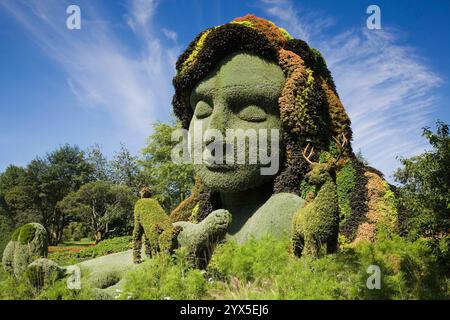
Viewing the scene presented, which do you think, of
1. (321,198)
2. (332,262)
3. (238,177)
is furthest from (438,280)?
(238,177)

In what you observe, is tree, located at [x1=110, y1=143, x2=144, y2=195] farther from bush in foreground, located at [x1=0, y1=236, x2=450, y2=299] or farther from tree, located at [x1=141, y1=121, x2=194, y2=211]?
bush in foreground, located at [x1=0, y1=236, x2=450, y2=299]

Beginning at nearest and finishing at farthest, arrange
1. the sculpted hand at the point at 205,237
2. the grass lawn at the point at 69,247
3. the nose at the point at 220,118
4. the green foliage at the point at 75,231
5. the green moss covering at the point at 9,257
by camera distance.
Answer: the sculpted hand at the point at 205,237 → the green moss covering at the point at 9,257 → the nose at the point at 220,118 → the grass lawn at the point at 69,247 → the green foliage at the point at 75,231

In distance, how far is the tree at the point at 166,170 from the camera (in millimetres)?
27906

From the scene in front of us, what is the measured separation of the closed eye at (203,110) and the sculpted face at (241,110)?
0.15 metres

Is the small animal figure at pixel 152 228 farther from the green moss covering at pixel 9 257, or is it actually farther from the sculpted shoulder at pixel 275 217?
the green moss covering at pixel 9 257

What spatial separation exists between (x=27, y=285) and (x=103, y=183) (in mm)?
28846

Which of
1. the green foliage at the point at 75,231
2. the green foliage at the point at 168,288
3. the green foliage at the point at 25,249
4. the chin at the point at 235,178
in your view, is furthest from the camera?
the green foliage at the point at 75,231

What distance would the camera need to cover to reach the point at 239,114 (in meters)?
8.23

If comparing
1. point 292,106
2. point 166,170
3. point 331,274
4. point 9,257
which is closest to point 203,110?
point 292,106

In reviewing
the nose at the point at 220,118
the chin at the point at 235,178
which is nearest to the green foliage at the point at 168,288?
the chin at the point at 235,178

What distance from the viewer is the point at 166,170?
2839 cm

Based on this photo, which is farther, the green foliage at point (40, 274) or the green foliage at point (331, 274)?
the green foliage at point (40, 274)
